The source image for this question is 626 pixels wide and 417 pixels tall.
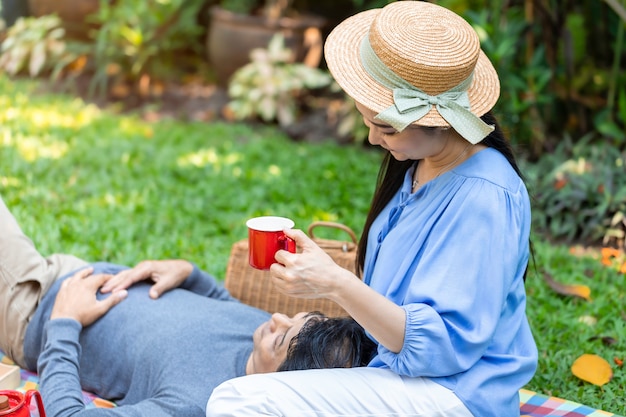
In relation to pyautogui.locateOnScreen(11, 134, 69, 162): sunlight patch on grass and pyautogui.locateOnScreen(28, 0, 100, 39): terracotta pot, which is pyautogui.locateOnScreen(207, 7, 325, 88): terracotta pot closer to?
pyautogui.locateOnScreen(28, 0, 100, 39): terracotta pot

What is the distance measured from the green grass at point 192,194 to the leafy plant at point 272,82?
0.21m

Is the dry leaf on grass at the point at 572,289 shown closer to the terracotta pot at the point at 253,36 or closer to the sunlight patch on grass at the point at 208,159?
the sunlight patch on grass at the point at 208,159

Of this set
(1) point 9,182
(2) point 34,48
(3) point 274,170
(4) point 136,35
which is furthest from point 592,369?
(2) point 34,48

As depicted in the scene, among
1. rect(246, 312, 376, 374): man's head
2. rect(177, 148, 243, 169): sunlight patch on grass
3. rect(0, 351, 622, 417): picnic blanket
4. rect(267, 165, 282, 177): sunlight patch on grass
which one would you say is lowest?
rect(267, 165, 282, 177): sunlight patch on grass

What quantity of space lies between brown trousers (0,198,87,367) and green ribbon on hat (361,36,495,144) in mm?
1718

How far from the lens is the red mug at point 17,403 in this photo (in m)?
2.61

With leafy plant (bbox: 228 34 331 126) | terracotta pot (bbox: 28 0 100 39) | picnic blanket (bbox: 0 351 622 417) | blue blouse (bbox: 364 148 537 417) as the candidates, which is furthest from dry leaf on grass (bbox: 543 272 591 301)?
terracotta pot (bbox: 28 0 100 39)

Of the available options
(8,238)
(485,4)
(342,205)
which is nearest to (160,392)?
(8,238)

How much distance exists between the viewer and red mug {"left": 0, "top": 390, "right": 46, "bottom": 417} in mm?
2611

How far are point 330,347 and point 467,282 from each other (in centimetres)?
60

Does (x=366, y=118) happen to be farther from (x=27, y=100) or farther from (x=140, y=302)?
(x=27, y=100)

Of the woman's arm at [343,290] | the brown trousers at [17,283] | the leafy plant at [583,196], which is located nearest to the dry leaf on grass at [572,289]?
the leafy plant at [583,196]

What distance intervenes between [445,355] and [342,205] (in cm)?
316

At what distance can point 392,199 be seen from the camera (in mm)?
3006
